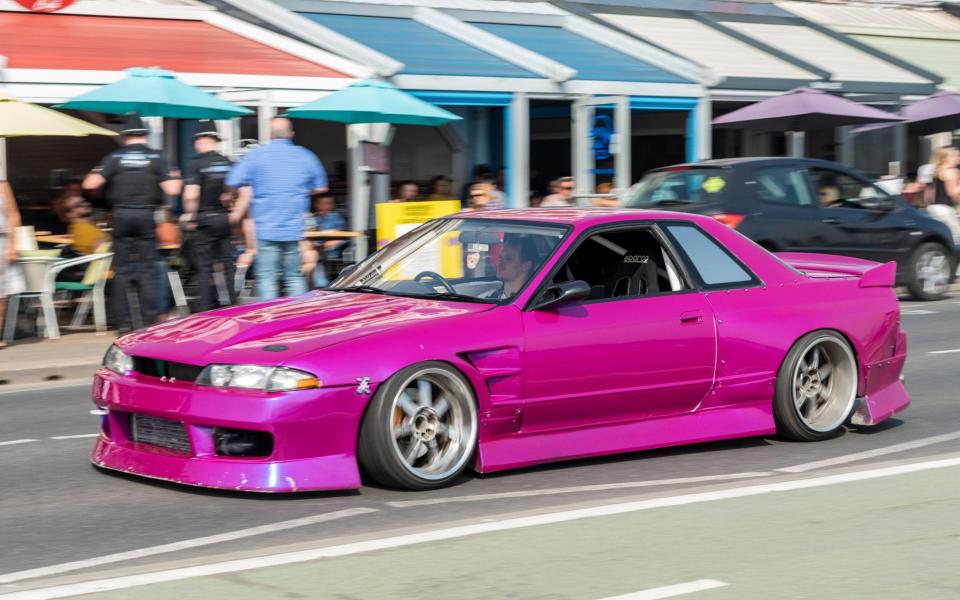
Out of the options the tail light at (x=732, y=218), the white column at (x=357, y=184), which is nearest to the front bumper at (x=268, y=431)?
the tail light at (x=732, y=218)

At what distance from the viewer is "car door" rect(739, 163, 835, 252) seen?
15977mm

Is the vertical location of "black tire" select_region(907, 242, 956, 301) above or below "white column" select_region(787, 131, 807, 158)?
below

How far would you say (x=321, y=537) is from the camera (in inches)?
239

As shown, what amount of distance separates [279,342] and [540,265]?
1.52m

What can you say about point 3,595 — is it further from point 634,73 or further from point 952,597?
point 634,73

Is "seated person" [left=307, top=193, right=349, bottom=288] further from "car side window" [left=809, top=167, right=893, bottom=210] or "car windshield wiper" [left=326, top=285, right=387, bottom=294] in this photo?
"car windshield wiper" [left=326, top=285, right=387, bottom=294]

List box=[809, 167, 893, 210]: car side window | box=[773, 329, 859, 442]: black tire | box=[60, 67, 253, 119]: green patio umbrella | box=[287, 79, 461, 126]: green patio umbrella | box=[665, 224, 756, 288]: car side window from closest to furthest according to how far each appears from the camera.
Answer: box=[665, 224, 756, 288]: car side window < box=[773, 329, 859, 442]: black tire < box=[60, 67, 253, 119]: green patio umbrella < box=[287, 79, 461, 126]: green patio umbrella < box=[809, 167, 893, 210]: car side window

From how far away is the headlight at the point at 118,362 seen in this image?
7.09m

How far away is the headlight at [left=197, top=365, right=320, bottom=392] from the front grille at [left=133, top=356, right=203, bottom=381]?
15 cm

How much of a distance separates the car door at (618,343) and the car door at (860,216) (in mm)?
8971

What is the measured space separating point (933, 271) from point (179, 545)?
14146mm

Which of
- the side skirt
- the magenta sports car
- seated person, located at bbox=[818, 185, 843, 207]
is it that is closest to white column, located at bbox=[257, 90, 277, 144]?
seated person, located at bbox=[818, 185, 843, 207]

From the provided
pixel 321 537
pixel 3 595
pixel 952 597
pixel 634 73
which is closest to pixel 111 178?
pixel 321 537

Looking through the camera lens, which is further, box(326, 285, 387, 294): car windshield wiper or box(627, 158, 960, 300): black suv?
box(627, 158, 960, 300): black suv
